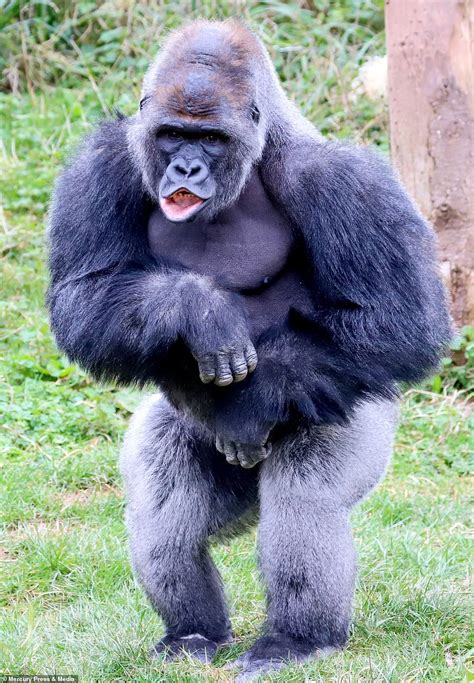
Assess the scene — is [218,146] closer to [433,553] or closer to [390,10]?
[433,553]

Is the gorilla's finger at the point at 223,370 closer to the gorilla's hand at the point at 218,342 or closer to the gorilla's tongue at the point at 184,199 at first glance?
the gorilla's hand at the point at 218,342

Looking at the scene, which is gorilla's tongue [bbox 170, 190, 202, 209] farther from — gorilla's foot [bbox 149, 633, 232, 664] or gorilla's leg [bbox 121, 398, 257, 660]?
gorilla's foot [bbox 149, 633, 232, 664]

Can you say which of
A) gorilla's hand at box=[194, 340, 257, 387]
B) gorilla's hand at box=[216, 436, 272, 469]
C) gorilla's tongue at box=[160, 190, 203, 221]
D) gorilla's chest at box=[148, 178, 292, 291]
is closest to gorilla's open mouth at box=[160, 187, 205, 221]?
gorilla's tongue at box=[160, 190, 203, 221]

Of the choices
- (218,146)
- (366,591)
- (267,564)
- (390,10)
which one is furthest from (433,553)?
(390,10)

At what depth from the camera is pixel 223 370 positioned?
352cm

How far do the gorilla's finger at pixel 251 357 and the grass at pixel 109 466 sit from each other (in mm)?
950

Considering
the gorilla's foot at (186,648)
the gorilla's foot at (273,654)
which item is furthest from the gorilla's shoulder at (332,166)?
the gorilla's foot at (186,648)

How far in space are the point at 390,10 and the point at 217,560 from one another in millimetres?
3208

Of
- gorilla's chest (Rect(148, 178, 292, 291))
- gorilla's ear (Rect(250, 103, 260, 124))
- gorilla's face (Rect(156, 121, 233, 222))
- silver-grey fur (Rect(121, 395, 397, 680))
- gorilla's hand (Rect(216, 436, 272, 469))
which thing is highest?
gorilla's ear (Rect(250, 103, 260, 124))

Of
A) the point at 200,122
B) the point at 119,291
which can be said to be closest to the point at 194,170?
the point at 200,122

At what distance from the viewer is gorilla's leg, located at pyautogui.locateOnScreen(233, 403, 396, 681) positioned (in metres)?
3.65

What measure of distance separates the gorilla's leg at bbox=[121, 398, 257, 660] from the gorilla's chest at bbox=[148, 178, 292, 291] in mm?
552

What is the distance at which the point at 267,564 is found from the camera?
3.71 m

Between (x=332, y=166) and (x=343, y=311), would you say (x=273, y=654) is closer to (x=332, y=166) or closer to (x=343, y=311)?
(x=343, y=311)
